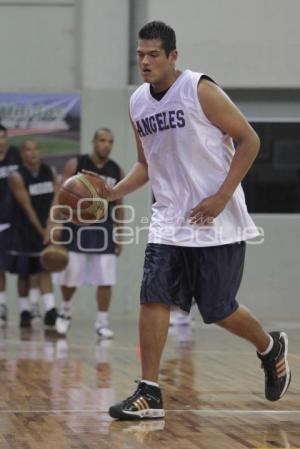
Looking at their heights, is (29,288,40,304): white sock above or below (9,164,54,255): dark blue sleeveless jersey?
below

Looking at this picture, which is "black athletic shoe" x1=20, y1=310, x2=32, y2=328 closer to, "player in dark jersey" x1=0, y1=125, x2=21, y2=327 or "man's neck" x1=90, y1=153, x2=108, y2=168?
"player in dark jersey" x1=0, y1=125, x2=21, y2=327

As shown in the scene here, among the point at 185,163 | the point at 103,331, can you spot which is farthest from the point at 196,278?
the point at 103,331

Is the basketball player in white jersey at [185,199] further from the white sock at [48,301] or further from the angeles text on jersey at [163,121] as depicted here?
Result: the white sock at [48,301]

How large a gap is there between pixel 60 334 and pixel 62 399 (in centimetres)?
558

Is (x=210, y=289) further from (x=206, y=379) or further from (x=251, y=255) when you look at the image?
(x=251, y=255)

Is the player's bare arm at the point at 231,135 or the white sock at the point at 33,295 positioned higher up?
the player's bare arm at the point at 231,135

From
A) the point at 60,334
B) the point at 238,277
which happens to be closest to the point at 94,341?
the point at 60,334

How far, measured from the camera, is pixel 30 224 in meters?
14.4

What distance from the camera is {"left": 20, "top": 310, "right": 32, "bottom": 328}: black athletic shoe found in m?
14.1

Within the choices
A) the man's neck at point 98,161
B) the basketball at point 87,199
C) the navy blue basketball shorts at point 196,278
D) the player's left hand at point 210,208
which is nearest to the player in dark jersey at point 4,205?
the man's neck at point 98,161

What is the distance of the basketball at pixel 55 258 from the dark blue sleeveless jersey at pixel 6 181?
169cm

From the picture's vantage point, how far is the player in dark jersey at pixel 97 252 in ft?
41.4

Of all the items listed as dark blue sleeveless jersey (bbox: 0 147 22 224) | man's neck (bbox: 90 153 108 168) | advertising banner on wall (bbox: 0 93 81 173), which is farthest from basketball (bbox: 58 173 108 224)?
advertising banner on wall (bbox: 0 93 81 173)

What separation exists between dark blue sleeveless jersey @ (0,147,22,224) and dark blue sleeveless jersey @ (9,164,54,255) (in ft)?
0.48
